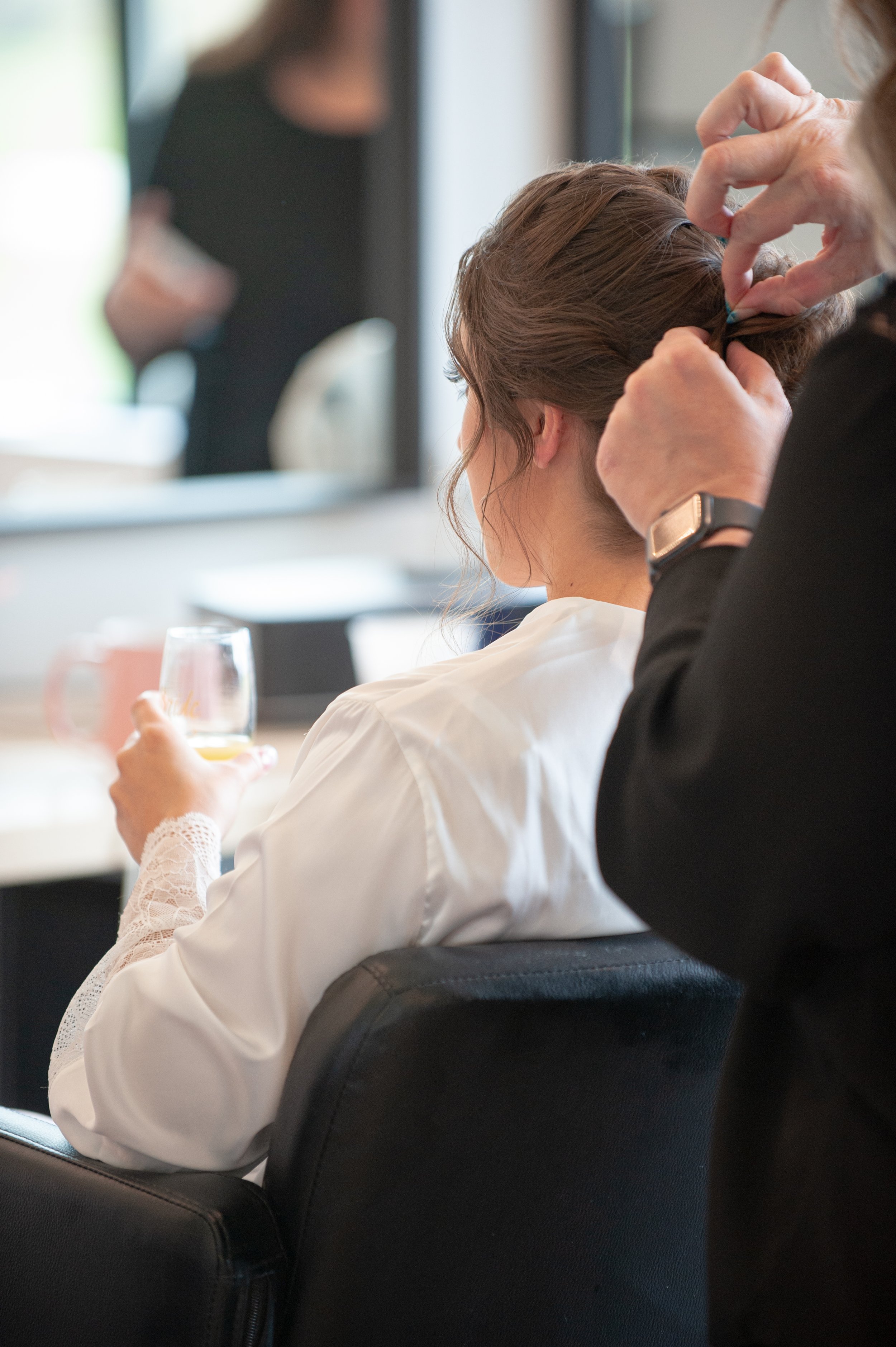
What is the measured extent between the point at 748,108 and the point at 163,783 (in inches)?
26.2

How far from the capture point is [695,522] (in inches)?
25.7

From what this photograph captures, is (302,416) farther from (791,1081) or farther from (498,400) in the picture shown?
(791,1081)

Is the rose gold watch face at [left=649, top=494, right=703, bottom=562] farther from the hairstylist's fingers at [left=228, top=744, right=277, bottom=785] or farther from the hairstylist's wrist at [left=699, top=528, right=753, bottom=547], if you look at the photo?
the hairstylist's fingers at [left=228, top=744, right=277, bottom=785]

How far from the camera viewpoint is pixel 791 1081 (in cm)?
64

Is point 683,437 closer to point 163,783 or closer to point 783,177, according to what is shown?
point 783,177

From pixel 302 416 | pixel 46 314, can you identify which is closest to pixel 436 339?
pixel 302 416

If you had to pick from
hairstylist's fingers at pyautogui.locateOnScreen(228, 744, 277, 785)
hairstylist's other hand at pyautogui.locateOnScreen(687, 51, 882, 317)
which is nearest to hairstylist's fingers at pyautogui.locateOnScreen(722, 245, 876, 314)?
hairstylist's other hand at pyautogui.locateOnScreen(687, 51, 882, 317)

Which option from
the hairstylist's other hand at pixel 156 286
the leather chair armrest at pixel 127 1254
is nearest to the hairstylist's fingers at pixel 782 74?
the leather chair armrest at pixel 127 1254

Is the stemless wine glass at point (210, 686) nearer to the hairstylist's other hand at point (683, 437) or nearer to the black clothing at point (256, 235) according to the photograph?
the hairstylist's other hand at point (683, 437)

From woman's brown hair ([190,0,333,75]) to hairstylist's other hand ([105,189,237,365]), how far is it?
→ 0.25 m

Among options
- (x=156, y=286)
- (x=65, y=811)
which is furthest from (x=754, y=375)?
(x=156, y=286)

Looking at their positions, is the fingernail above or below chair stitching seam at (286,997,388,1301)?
above

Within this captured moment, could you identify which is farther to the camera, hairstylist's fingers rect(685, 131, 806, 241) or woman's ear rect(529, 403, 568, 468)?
woman's ear rect(529, 403, 568, 468)

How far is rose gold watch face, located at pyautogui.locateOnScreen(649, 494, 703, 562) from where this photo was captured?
0.65 m
